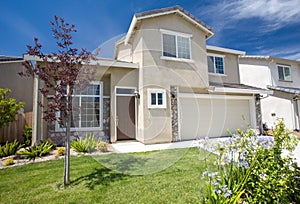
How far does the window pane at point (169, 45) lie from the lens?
8.98m

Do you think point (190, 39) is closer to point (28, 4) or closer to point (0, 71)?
point (28, 4)

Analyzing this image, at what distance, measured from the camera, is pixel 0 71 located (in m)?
10.5

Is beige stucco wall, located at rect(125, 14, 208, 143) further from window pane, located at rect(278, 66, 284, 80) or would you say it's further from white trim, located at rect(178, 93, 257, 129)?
window pane, located at rect(278, 66, 284, 80)

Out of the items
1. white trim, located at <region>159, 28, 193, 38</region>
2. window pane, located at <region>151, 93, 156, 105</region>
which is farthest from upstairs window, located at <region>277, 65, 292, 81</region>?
window pane, located at <region>151, 93, 156, 105</region>

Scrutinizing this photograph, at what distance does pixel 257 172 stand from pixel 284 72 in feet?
61.7

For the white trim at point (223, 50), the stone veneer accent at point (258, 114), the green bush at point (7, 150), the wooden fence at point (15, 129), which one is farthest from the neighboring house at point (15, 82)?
the stone veneer accent at point (258, 114)

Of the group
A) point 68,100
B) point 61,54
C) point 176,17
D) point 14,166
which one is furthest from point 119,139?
point 176,17

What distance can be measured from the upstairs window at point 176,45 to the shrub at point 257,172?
7.05 meters

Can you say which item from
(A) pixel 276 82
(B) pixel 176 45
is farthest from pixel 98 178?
(A) pixel 276 82

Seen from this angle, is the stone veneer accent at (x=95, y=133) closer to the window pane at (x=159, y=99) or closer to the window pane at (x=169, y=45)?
the window pane at (x=159, y=99)

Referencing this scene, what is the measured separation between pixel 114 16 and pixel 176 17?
3.76m

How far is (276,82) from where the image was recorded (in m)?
15.4

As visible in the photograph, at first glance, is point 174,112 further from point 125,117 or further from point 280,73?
point 280,73

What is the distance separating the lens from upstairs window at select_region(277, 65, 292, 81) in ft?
52.1
